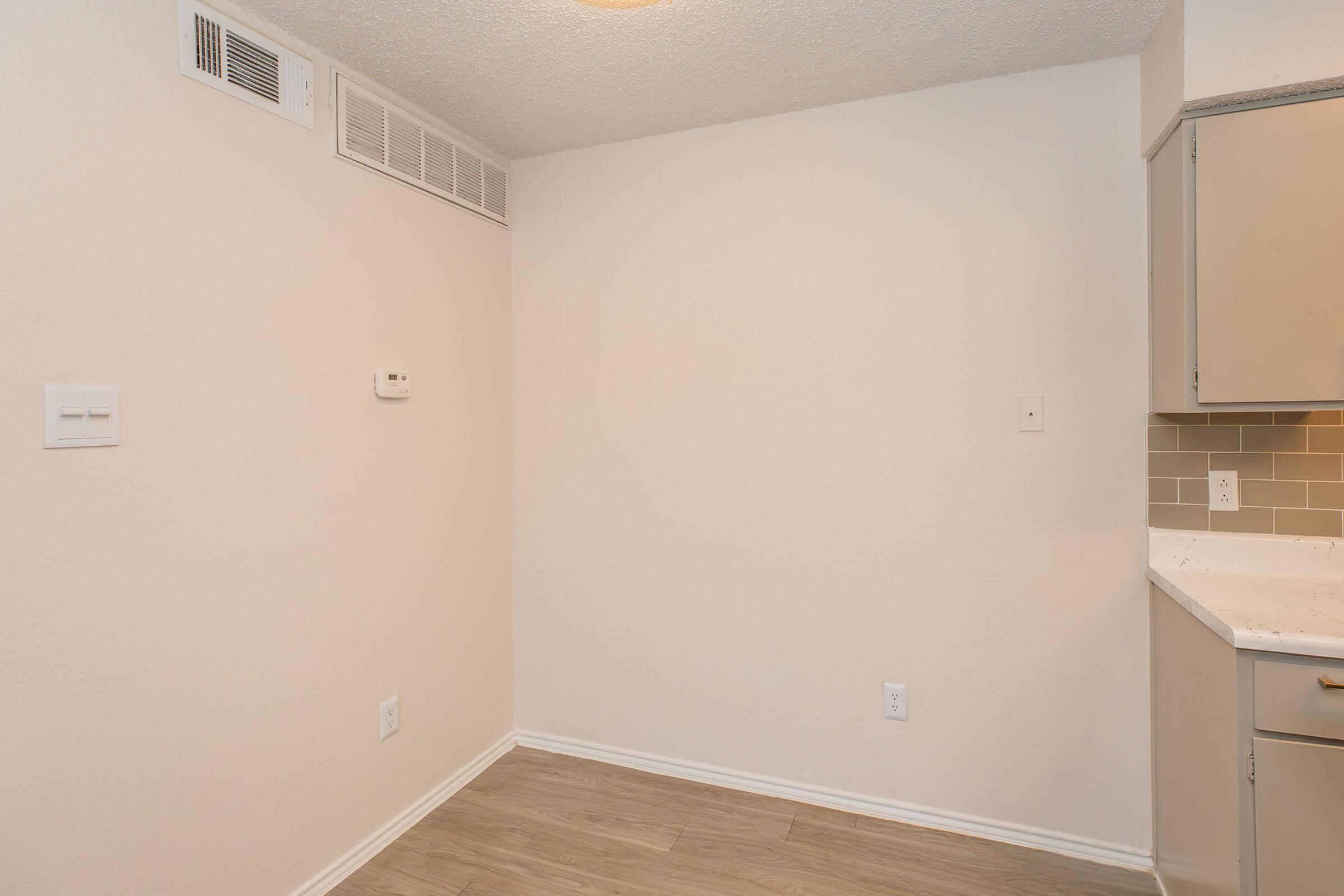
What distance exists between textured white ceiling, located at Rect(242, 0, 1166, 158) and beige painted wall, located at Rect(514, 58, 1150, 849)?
5.7 inches

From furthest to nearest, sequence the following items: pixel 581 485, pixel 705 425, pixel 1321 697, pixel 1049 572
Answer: pixel 581 485, pixel 705 425, pixel 1049 572, pixel 1321 697

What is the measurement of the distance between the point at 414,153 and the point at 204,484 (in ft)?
4.30

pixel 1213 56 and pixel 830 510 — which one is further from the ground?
pixel 1213 56

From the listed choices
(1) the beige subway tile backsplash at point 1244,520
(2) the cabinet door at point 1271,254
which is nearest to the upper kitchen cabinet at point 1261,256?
(2) the cabinet door at point 1271,254

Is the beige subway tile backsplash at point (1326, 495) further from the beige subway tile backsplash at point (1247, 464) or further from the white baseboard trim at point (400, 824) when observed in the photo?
the white baseboard trim at point (400, 824)

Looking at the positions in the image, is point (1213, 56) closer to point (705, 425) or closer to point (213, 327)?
point (705, 425)

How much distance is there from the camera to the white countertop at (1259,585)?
1378 millimetres

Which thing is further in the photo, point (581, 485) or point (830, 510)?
point (581, 485)

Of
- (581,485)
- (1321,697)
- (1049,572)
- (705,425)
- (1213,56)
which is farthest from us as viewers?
(581,485)

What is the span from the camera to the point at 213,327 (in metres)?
1.67

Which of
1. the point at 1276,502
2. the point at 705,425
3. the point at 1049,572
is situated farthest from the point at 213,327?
the point at 1276,502

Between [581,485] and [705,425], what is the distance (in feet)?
1.94

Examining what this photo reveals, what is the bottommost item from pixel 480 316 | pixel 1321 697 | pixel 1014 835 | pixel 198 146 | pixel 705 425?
pixel 1014 835

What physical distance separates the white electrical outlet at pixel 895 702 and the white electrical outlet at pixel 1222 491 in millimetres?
1087
